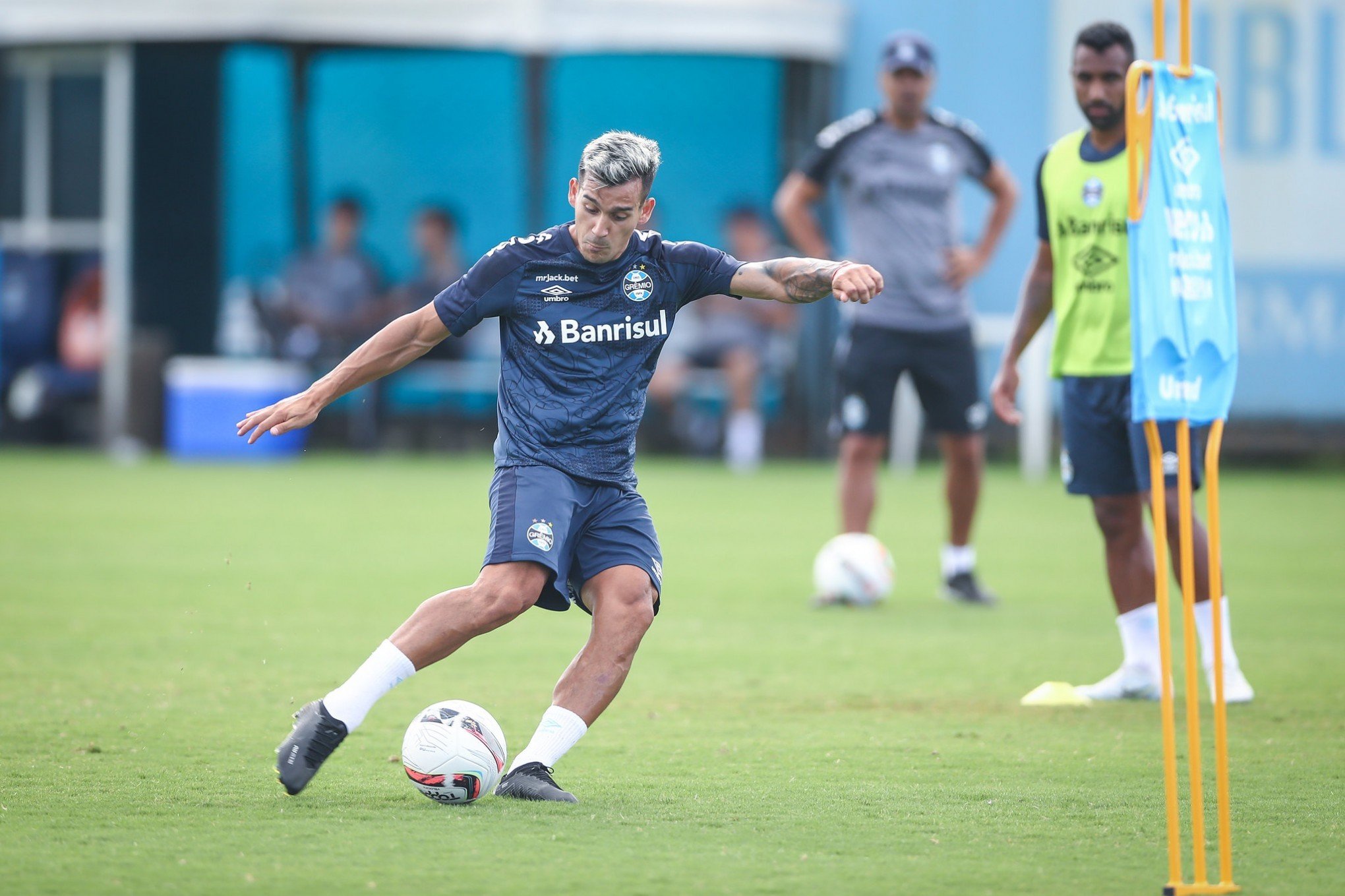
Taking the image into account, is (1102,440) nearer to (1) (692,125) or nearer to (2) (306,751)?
(2) (306,751)

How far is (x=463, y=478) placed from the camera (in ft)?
53.5

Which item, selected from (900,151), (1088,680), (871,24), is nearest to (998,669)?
(1088,680)

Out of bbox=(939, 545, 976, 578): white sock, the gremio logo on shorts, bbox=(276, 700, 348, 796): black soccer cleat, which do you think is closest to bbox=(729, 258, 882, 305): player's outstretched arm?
the gremio logo on shorts

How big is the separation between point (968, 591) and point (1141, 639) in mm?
2622

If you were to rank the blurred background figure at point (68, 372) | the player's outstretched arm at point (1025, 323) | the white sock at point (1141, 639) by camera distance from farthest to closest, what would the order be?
the blurred background figure at point (68, 372), the player's outstretched arm at point (1025, 323), the white sock at point (1141, 639)

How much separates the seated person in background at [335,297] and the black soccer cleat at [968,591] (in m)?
10.4

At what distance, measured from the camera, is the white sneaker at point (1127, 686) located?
6637 millimetres

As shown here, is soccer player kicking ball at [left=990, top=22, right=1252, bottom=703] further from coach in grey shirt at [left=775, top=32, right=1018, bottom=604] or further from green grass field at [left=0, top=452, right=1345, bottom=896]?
coach in grey shirt at [left=775, top=32, right=1018, bottom=604]

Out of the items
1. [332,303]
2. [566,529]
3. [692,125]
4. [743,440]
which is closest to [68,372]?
[332,303]

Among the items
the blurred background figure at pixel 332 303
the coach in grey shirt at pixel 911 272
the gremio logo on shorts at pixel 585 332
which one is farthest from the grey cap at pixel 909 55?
the blurred background figure at pixel 332 303

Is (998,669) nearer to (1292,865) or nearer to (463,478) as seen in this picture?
(1292,865)

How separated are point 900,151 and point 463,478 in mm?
7564

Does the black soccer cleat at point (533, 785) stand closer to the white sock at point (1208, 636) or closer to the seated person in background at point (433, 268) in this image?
the white sock at point (1208, 636)

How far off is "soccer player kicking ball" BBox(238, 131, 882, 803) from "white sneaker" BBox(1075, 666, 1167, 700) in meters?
2.18
